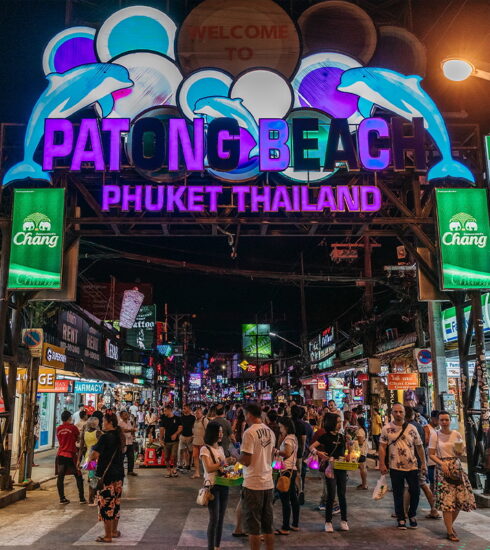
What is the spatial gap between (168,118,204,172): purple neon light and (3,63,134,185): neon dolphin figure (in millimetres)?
2354

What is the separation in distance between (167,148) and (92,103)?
2505 mm

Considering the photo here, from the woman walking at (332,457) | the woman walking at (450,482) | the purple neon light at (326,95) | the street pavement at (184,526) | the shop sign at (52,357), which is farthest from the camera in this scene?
the shop sign at (52,357)

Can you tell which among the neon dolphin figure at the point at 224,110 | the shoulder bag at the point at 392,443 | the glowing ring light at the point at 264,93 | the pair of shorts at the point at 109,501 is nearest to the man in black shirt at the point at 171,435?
the pair of shorts at the point at 109,501

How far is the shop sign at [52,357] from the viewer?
14.6 m

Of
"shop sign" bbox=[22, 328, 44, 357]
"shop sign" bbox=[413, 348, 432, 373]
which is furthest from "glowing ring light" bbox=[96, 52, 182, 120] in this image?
"shop sign" bbox=[413, 348, 432, 373]

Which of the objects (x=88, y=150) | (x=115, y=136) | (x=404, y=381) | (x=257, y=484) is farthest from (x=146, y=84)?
(x=404, y=381)

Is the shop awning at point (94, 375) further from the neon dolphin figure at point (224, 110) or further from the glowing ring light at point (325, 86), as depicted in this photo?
the glowing ring light at point (325, 86)

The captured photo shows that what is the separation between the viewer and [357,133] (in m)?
13.2

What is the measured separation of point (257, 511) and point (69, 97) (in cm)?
1108

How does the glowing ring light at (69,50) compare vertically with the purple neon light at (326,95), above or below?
above

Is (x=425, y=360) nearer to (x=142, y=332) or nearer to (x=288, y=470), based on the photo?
(x=288, y=470)

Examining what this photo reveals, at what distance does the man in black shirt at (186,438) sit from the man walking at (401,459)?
30.7 ft

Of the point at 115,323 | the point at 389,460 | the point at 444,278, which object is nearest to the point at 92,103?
the point at 444,278

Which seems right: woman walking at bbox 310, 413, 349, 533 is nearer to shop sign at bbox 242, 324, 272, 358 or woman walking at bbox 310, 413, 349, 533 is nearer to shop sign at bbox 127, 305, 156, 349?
shop sign at bbox 127, 305, 156, 349
